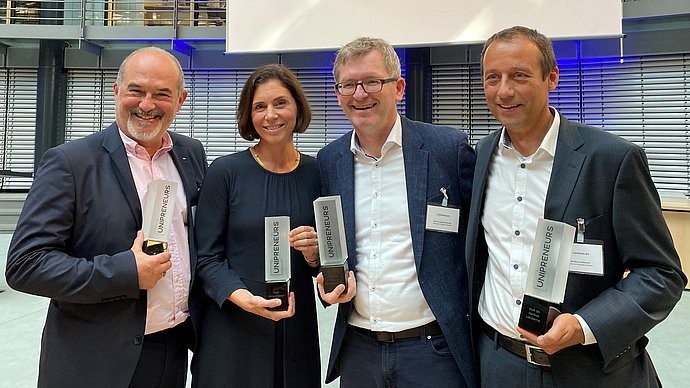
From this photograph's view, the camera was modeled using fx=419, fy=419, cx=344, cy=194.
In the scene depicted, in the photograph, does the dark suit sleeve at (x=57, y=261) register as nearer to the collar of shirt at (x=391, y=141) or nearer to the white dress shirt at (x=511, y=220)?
the collar of shirt at (x=391, y=141)

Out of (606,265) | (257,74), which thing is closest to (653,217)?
(606,265)

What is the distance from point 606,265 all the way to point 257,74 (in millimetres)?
1286

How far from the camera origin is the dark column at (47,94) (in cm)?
776

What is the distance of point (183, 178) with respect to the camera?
1.55 metres

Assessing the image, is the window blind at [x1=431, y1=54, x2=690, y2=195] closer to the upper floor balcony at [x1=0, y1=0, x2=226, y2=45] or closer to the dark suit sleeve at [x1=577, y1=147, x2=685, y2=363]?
the upper floor balcony at [x1=0, y1=0, x2=226, y2=45]

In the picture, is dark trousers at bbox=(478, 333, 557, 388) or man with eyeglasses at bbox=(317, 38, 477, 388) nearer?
dark trousers at bbox=(478, 333, 557, 388)

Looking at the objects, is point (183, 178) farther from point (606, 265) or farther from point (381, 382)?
point (606, 265)

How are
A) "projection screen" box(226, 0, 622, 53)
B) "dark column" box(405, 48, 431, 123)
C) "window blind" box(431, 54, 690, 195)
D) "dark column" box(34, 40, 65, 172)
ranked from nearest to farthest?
1. "projection screen" box(226, 0, 622, 53)
2. "window blind" box(431, 54, 690, 195)
3. "dark column" box(405, 48, 431, 123)
4. "dark column" box(34, 40, 65, 172)

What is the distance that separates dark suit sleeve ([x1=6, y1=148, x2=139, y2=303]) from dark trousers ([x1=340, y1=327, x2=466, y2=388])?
74cm

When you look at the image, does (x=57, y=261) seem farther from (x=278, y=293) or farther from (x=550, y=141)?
(x=550, y=141)

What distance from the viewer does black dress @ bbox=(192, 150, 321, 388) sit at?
4.77 ft

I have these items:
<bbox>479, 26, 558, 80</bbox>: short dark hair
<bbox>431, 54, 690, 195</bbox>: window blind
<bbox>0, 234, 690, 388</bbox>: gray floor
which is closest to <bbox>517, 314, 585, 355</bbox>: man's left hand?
<bbox>479, 26, 558, 80</bbox>: short dark hair

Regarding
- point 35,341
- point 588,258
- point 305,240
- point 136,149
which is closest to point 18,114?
point 35,341

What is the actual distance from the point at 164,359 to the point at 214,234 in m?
0.44
